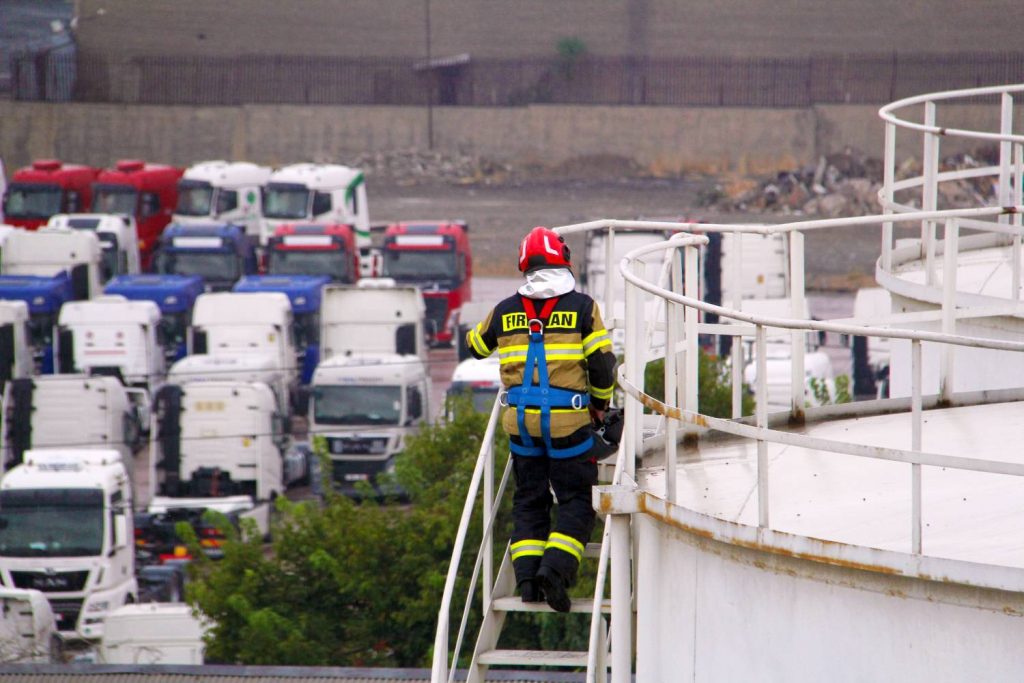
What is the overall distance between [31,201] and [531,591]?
115ft

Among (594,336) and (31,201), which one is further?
(31,201)

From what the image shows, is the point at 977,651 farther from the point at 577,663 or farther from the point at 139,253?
the point at 139,253

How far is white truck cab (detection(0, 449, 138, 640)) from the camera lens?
20438 millimetres

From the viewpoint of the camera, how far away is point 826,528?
5.52m

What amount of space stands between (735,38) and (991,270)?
4777cm

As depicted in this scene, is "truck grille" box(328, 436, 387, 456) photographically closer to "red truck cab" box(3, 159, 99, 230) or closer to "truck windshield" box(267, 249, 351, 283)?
"truck windshield" box(267, 249, 351, 283)

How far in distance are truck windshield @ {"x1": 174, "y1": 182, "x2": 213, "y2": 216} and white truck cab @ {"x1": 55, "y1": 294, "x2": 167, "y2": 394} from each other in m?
11.7

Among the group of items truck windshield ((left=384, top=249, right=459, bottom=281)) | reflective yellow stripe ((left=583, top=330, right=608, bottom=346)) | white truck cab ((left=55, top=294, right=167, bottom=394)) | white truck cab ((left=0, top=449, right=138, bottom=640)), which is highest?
reflective yellow stripe ((left=583, top=330, right=608, bottom=346))

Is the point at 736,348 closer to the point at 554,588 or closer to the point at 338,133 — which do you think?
the point at 554,588

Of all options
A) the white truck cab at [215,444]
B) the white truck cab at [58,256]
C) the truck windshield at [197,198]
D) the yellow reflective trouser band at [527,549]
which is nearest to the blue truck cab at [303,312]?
the white truck cab at [58,256]

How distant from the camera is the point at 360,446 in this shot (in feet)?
80.4

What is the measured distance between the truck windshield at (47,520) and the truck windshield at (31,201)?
19.0 m

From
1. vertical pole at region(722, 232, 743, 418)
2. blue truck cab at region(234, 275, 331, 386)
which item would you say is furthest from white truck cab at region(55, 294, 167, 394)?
vertical pole at region(722, 232, 743, 418)

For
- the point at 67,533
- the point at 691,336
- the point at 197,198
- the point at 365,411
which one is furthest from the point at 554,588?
the point at 197,198
